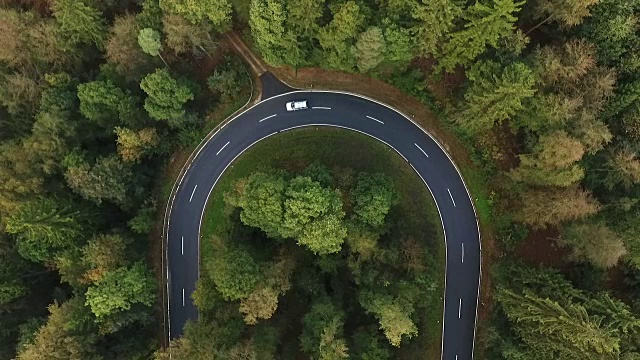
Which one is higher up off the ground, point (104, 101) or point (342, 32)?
point (342, 32)

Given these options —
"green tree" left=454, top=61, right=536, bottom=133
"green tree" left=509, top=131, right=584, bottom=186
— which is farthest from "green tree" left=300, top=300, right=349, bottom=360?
"green tree" left=454, top=61, right=536, bottom=133

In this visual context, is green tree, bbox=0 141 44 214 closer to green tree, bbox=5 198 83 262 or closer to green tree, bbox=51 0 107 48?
green tree, bbox=5 198 83 262

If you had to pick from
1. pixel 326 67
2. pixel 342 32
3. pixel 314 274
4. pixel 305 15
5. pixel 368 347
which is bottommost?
pixel 368 347

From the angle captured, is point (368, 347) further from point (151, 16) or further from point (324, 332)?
point (151, 16)

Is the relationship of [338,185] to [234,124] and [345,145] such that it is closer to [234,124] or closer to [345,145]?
[345,145]

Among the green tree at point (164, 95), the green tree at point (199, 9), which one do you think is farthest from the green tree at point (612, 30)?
the green tree at point (164, 95)

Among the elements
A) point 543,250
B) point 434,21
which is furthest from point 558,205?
point 434,21
